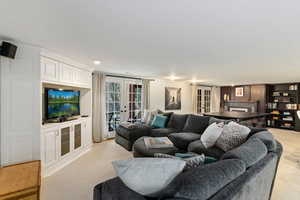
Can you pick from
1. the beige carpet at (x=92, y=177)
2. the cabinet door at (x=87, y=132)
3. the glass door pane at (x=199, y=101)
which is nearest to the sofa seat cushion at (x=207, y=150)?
the beige carpet at (x=92, y=177)

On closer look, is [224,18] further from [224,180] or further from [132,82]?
[132,82]

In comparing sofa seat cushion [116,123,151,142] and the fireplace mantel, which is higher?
the fireplace mantel

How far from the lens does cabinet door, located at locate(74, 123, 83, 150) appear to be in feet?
11.9

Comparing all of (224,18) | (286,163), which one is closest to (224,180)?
(224,18)

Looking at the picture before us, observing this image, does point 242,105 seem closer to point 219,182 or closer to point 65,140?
point 65,140

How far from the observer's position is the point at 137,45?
8.00ft

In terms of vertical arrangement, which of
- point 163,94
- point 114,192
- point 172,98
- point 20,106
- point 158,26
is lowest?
point 114,192

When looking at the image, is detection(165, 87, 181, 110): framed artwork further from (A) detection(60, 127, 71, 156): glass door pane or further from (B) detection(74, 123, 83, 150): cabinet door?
(A) detection(60, 127, 71, 156): glass door pane

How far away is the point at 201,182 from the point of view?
3.23 ft

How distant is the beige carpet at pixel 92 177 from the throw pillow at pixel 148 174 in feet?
4.95

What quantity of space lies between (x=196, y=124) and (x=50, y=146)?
3.15 metres

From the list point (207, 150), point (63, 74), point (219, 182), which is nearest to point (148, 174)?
point (219, 182)

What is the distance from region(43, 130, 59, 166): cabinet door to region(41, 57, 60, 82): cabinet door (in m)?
0.95

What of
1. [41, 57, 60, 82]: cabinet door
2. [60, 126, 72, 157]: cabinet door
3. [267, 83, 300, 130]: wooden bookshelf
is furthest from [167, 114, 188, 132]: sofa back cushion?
[267, 83, 300, 130]: wooden bookshelf
